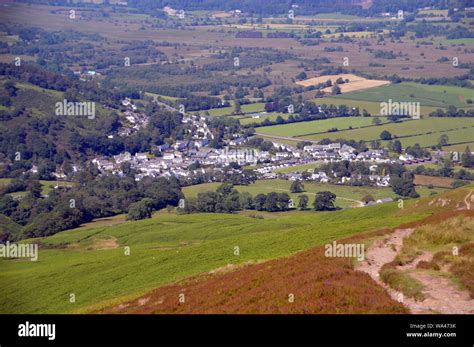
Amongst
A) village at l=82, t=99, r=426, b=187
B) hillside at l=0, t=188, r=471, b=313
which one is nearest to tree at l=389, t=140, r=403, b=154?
village at l=82, t=99, r=426, b=187

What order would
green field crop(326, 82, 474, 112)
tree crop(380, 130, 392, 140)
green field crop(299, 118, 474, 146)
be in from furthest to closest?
green field crop(326, 82, 474, 112), tree crop(380, 130, 392, 140), green field crop(299, 118, 474, 146)

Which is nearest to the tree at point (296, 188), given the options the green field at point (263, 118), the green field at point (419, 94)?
the green field at point (263, 118)

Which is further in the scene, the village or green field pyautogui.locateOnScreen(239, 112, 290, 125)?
→ green field pyautogui.locateOnScreen(239, 112, 290, 125)

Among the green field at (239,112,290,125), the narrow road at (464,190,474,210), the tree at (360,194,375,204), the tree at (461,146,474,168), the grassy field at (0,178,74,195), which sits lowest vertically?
the grassy field at (0,178,74,195)

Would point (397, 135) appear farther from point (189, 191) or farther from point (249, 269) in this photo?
point (249, 269)

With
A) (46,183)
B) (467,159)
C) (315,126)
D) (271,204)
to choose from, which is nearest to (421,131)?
(315,126)

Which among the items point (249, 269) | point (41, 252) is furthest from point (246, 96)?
point (249, 269)

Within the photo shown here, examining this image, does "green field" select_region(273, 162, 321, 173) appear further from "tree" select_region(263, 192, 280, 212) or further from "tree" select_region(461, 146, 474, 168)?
"tree" select_region(263, 192, 280, 212)
